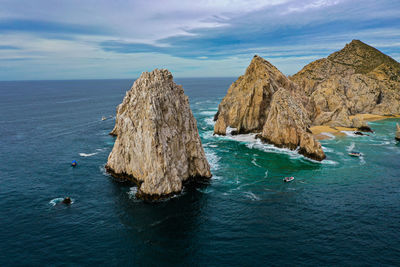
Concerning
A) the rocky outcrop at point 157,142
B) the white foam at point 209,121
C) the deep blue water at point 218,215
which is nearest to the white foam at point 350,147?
the deep blue water at point 218,215

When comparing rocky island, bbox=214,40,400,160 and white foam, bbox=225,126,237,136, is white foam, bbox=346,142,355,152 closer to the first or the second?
→ rocky island, bbox=214,40,400,160

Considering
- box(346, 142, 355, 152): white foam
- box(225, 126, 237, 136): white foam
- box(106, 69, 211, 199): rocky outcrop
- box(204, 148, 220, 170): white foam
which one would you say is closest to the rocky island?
box(225, 126, 237, 136): white foam

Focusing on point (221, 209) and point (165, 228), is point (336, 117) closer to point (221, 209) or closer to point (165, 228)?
point (221, 209)

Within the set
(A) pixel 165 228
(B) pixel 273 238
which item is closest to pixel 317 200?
(B) pixel 273 238

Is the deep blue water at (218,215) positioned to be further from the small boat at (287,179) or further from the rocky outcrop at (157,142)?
the rocky outcrop at (157,142)

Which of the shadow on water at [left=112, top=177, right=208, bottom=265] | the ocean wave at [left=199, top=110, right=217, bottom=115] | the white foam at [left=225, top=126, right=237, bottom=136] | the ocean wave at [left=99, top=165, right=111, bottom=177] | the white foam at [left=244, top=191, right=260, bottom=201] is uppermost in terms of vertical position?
the ocean wave at [left=199, top=110, right=217, bottom=115]
